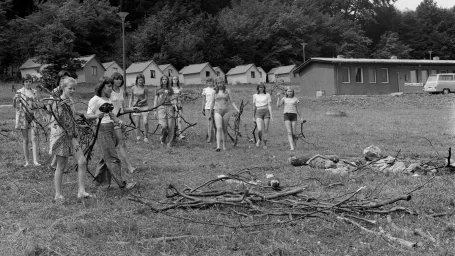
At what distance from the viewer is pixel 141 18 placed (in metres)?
77.0

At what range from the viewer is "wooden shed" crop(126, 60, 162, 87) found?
56159 mm

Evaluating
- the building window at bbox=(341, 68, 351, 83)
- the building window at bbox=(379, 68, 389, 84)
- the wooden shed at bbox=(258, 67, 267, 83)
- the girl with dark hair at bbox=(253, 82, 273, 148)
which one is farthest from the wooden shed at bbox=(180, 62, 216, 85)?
the girl with dark hair at bbox=(253, 82, 273, 148)

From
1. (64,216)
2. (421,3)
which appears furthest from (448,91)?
(421,3)

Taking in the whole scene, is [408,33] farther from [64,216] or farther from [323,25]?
[64,216]

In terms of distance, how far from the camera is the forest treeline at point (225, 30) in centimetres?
6103

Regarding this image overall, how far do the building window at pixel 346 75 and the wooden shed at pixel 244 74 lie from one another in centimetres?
2567

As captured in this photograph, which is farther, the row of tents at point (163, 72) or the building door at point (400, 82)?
the row of tents at point (163, 72)

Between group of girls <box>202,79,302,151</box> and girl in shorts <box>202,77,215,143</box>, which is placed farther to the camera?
girl in shorts <box>202,77,215,143</box>

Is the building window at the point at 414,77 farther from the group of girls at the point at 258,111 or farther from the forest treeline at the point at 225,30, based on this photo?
the group of girls at the point at 258,111

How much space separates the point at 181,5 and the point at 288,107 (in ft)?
222

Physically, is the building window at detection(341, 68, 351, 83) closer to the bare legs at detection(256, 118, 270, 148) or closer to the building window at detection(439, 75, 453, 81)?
the building window at detection(439, 75, 453, 81)

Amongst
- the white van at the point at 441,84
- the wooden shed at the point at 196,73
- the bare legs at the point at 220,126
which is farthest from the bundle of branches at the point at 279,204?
the wooden shed at the point at 196,73

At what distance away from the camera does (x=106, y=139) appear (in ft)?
22.6

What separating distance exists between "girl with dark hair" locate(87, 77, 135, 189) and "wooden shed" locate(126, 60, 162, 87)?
49.5 meters
